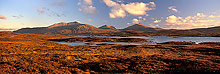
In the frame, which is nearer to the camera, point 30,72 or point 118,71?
point 30,72

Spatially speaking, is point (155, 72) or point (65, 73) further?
point (155, 72)

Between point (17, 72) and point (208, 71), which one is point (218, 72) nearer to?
point (208, 71)

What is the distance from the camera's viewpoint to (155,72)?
15.6m

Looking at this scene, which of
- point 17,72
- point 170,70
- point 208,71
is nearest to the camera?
point 17,72

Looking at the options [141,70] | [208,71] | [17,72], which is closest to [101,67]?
[141,70]

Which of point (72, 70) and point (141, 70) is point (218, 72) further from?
point (72, 70)

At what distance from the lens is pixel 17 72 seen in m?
14.4

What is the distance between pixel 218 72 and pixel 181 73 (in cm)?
404

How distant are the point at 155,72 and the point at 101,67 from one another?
22.8 feet

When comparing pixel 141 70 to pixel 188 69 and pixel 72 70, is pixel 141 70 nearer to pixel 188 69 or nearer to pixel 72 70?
pixel 188 69

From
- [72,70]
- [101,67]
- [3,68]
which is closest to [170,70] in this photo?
[101,67]

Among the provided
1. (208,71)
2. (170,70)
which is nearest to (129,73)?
(170,70)

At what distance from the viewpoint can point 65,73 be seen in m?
14.5

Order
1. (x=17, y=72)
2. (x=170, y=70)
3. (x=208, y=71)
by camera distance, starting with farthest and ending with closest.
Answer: (x=170, y=70) → (x=208, y=71) → (x=17, y=72)
